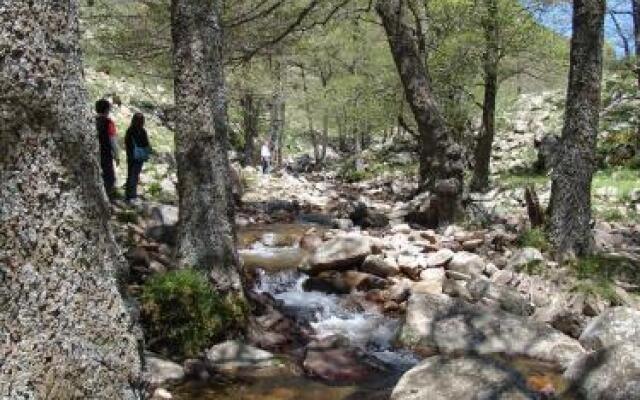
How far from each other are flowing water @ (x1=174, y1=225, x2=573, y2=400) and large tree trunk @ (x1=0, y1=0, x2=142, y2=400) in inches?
116

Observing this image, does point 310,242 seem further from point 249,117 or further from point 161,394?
point 249,117

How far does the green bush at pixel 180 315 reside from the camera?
23.6 ft

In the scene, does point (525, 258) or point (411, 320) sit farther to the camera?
point (525, 258)

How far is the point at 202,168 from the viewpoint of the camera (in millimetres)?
7898

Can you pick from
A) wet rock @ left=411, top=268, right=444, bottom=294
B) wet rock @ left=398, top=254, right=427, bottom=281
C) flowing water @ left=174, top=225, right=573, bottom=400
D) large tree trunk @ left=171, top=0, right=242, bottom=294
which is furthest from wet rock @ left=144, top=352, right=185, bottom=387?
wet rock @ left=398, top=254, right=427, bottom=281

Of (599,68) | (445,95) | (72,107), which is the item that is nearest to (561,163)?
(599,68)

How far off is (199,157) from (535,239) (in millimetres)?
5664

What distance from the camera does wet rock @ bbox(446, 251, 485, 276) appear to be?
10484mm

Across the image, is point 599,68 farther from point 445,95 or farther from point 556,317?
point 445,95

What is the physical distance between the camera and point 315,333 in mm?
8719

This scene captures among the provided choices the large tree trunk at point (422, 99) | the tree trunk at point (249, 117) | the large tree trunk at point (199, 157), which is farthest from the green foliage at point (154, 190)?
the tree trunk at point (249, 117)

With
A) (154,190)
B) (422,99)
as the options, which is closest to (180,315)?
(422,99)

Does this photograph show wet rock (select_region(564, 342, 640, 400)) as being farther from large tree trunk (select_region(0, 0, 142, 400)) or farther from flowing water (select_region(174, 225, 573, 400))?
large tree trunk (select_region(0, 0, 142, 400))

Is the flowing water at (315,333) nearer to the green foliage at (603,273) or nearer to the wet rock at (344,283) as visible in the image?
the wet rock at (344,283)
